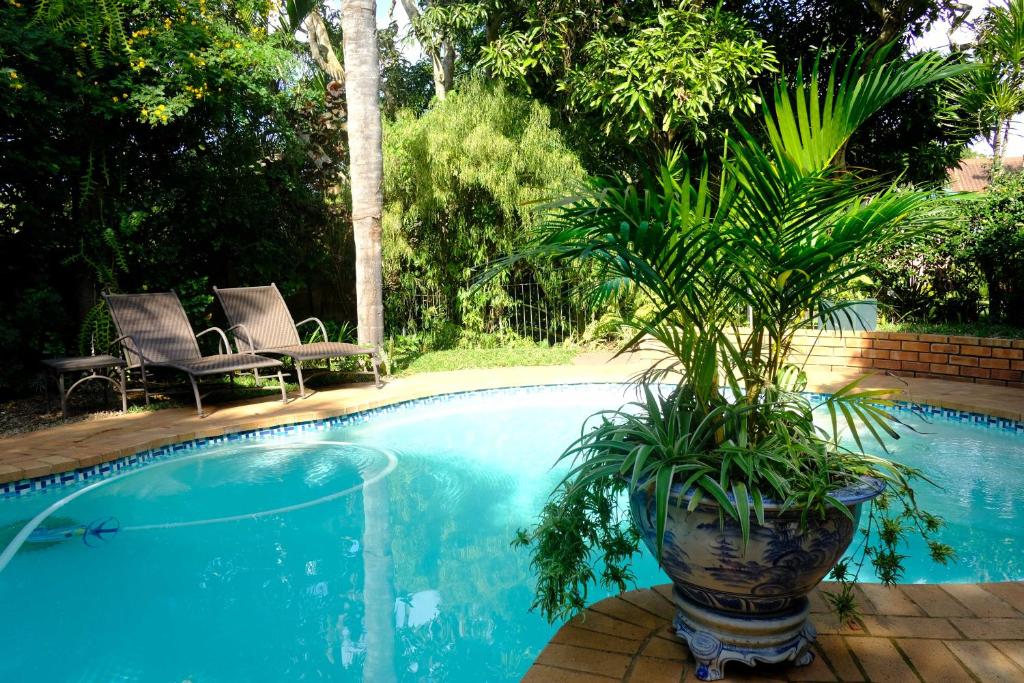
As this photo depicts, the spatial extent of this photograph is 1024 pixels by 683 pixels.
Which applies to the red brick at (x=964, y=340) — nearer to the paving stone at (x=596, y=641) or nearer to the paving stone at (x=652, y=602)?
the paving stone at (x=652, y=602)

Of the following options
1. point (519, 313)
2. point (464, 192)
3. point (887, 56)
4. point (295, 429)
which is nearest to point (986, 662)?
point (295, 429)

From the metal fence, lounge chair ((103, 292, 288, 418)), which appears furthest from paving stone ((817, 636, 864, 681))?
the metal fence

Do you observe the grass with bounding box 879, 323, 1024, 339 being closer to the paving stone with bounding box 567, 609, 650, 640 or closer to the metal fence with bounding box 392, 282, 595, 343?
the metal fence with bounding box 392, 282, 595, 343

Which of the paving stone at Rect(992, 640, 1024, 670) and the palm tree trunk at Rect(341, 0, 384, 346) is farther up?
the palm tree trunk at Rect(341, 0, 384, 346)

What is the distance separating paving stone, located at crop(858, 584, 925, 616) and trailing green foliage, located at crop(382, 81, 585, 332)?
592 centimetres

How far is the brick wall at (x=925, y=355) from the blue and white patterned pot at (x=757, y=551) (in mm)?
4399

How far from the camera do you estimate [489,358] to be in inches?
334

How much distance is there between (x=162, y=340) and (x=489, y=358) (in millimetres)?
3559

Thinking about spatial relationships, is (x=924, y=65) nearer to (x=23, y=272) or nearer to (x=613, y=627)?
(x=613, y=627)

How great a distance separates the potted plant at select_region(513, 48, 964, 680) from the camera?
→ 1682mm

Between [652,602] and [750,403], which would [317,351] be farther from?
[750,403]

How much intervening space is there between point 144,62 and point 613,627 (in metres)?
6.20

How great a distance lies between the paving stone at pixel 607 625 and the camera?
2045 millimetres

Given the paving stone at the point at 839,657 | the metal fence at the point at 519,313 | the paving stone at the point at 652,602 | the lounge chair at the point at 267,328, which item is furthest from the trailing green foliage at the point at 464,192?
the paving stone at the point at 839,657
